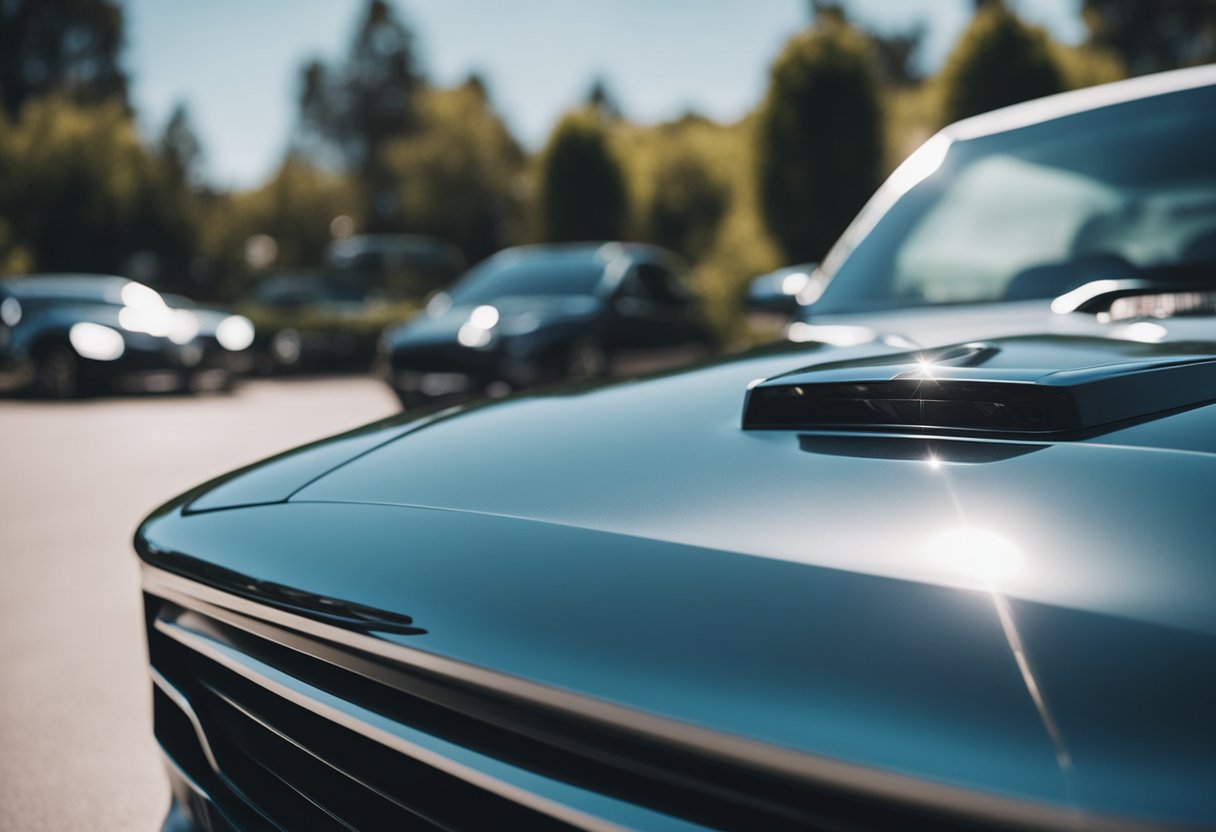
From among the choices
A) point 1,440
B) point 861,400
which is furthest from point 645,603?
point 1,440

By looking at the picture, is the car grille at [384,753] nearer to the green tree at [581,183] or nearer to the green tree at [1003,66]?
the green tree at [1003,66]

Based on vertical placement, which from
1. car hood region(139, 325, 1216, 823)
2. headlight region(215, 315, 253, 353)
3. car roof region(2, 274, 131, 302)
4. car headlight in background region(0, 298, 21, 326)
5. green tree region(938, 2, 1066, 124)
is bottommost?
car hood region(139, 325, 1216, 823)

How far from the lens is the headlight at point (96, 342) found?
11719mm

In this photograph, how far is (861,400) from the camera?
3.76 ft

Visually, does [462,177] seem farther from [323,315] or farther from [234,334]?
[234,334]

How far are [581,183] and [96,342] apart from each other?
416 inches

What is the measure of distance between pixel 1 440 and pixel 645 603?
31.9ft

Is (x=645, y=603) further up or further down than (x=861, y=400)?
further down

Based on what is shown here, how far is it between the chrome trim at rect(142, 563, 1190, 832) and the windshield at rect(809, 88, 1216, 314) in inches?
60.6

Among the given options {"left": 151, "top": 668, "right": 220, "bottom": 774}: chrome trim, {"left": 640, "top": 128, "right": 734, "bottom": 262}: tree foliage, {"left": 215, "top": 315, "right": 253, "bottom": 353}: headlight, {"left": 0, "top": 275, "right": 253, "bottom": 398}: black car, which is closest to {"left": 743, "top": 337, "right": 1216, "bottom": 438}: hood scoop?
{"left": 151, "top": 668, "right": 220, "bottom": 774}: chrome trim

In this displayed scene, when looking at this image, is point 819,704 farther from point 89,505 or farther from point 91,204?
point 91,204

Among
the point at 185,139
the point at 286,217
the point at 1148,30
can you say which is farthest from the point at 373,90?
the point at 1148,30

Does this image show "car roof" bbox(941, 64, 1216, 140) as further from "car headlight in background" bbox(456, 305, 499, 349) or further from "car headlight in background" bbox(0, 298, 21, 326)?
"car headlight in background" bbox(0, 298, 21, 326)

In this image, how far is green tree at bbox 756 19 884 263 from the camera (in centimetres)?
1525
